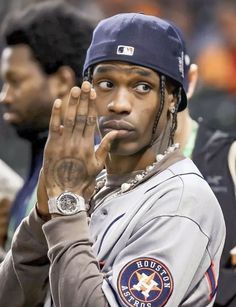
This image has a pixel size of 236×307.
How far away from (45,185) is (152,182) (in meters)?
0.29

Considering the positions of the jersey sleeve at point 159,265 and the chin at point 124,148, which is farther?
the chin at point 124,148

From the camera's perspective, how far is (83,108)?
3.03m

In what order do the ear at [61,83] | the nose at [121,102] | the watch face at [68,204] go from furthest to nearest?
the ear at [61,83] → the nose at [121,102] → the watch face at [68,204]

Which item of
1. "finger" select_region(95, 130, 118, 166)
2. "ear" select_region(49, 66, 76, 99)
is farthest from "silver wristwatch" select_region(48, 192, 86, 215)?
"ear" select_region(49, 66, 76, 99)

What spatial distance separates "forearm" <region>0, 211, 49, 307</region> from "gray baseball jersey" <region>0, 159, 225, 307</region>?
0.17 ft

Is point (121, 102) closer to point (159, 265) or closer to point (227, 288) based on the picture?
point (159, 265)

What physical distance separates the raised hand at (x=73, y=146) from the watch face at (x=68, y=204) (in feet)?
0.10

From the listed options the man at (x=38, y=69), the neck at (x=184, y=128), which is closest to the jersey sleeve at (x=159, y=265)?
the neck at (x=184, y=128)

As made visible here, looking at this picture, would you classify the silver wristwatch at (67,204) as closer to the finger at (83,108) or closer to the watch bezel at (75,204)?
the watch bezel at (75,204)

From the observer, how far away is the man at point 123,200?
9.55ft

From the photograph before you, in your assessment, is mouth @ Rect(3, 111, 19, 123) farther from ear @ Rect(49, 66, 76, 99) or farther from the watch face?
the watch face

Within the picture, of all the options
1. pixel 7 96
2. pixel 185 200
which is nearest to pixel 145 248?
pixel 185 200

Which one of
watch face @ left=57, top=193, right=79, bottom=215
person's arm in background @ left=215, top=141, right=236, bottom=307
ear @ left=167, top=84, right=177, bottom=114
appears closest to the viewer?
watch face @ left=57, top=193, right=79, bottom=215

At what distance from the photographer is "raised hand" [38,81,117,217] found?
9.93 feet
